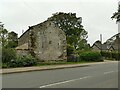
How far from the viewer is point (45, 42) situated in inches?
1829

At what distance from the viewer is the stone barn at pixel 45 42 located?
45000 mm

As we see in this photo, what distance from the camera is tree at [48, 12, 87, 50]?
286 feet

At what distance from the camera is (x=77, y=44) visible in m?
88.7

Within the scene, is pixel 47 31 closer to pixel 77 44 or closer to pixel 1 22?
pixel 1 22

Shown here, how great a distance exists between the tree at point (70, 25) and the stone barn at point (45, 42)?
125 feet

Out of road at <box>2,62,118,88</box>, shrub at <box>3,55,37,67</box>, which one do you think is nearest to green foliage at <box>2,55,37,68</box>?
shrub at <box>3,55,37,67</box>

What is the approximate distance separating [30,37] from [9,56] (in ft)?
38.2

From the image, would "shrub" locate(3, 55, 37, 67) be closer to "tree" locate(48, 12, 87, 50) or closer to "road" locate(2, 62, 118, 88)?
"road" locate(2, 62, 118, 88)

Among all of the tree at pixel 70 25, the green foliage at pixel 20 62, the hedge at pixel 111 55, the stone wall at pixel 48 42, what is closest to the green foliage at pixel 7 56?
the green foliage at pixel 20 62

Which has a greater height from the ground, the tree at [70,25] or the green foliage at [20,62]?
the tree at [70,25]

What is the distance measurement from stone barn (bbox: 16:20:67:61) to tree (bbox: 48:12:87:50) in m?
38.2

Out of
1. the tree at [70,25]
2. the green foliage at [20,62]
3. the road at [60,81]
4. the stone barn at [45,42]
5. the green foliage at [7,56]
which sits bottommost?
the road at [60,81]

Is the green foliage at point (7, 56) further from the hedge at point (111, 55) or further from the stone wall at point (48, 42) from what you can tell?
the hedge at point (111, 55)

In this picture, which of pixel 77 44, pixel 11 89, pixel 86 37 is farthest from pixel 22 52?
pixel 86 37
